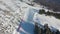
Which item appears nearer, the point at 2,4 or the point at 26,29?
the point at 26,29

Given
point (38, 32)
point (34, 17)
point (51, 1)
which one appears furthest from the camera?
point (51, 1)

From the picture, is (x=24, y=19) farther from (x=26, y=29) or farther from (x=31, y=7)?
(x=31, y=7)

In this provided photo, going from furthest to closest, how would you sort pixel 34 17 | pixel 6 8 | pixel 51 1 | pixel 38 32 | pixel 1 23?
1. pixel 51 1
2. pixel 6 8
3. pixel 34 17
4. pixel 1 23
5. pixel 38 32

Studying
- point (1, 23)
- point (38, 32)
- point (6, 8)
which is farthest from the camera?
point (6, 8)

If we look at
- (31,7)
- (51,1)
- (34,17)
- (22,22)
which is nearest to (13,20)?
(22,22)

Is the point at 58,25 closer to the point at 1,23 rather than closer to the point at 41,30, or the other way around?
the point at 41,30

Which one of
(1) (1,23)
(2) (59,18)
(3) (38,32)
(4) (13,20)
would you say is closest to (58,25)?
(2) (59,18)
